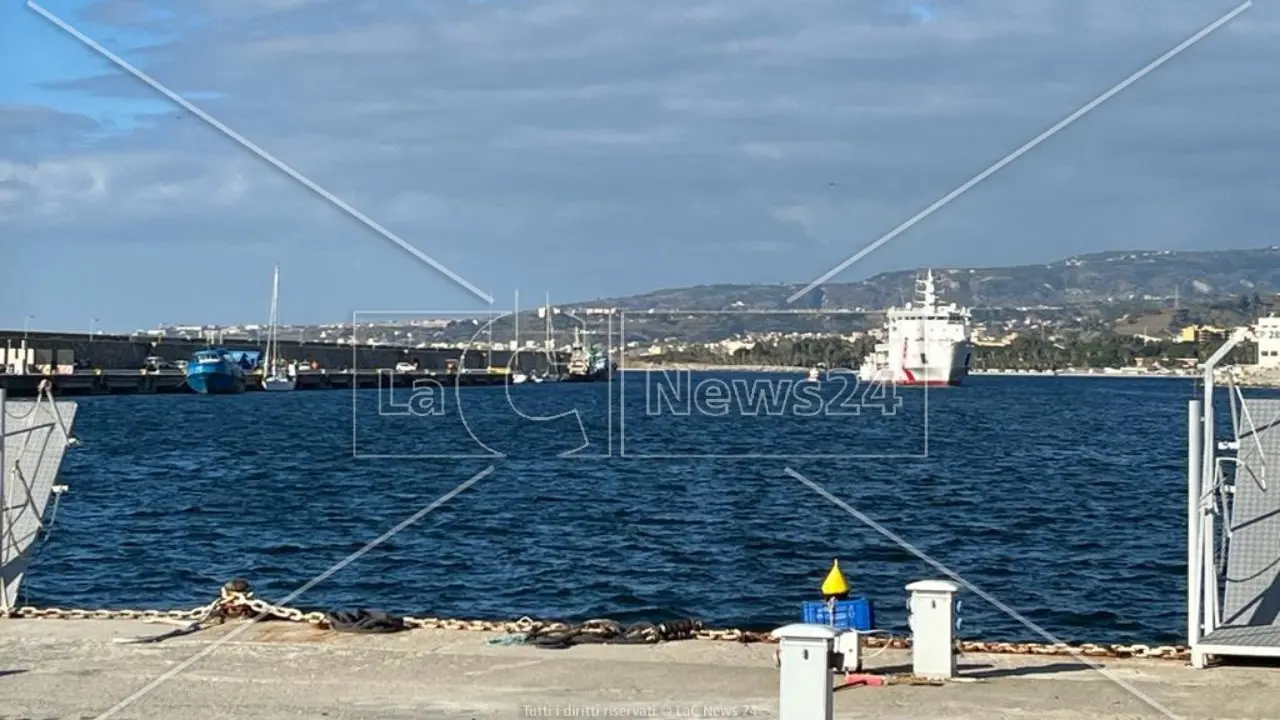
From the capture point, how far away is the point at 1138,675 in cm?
1254

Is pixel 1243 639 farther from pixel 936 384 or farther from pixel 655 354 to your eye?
Answer: pixel 936 384

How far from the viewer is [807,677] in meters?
9.86

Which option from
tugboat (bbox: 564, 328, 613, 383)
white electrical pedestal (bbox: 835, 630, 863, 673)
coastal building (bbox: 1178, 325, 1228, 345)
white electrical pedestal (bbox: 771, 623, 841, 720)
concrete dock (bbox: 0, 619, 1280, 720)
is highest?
coastal building (bbox: 1178, 325, 1228, 345)

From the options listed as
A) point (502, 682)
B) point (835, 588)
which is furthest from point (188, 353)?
point (502, 682)

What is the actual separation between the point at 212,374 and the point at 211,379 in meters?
0.38

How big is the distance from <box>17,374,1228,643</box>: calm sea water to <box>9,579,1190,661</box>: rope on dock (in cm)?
638

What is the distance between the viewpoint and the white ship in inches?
5758

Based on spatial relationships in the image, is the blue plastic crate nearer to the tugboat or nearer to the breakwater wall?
the breakwater wall

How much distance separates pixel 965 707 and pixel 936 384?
479 feet

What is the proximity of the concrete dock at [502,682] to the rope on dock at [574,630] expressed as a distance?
0.88 feet

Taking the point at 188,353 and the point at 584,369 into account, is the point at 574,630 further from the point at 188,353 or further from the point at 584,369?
the point at 584,369

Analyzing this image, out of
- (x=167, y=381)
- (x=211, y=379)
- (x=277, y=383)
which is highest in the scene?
(x=211, y=379)

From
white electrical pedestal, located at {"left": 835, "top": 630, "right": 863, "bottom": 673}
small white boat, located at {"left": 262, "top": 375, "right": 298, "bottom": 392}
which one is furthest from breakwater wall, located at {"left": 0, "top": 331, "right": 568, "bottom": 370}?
white electrical pedestal, located at {"left": 835, "top": 630, "right": 863, "bottom": 673}

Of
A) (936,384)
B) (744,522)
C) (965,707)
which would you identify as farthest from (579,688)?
(936,384)
